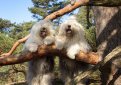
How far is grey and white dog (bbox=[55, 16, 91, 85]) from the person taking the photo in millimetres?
6785

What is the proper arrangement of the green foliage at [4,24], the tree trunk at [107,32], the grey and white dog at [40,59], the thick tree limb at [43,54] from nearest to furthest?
the thick tree limb at [43,54] → the tree trunk at [107,32] → the grey and white dog at [40,59] → the green foliage at [4,24]

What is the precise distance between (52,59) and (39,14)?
94.5ft

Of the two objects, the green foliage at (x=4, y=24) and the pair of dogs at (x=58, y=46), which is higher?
the green foliage at (x=4, y=24)

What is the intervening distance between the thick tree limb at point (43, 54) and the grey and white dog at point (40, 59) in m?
0.14

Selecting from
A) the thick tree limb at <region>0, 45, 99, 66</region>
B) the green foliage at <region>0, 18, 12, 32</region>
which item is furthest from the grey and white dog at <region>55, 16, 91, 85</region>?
the green foliage at <region>0, 18, 12, 32</region>

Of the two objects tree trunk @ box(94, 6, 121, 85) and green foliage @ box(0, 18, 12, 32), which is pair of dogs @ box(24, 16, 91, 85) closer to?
tree trunk @ box(94, 6, 121, 85)

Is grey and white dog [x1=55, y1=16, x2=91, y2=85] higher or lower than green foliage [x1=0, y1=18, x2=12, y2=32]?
lower

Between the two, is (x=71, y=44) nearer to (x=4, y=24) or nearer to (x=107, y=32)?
(x=107, y=32)

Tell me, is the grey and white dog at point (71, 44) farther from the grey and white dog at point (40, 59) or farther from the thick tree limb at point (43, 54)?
the grey and white dog at point (40, 59)

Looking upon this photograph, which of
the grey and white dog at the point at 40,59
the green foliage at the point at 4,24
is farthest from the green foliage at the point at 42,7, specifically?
the grey and white dog at the point at 40,59

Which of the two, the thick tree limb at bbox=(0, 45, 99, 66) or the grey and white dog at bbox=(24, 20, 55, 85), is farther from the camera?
the grey and white dog at bbox=(24, 20, 55, 85)

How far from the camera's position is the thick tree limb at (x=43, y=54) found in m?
6.30

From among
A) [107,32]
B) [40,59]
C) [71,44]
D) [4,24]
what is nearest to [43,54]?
[71,44]

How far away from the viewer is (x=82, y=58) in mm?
6441
